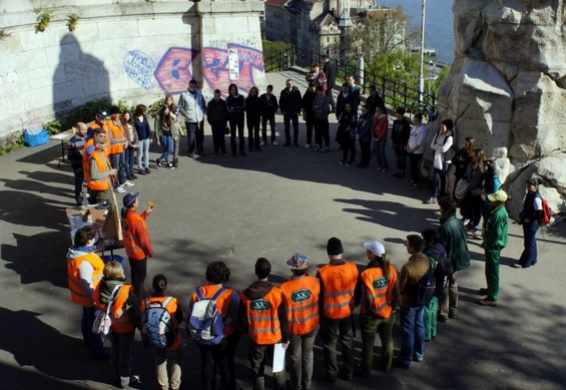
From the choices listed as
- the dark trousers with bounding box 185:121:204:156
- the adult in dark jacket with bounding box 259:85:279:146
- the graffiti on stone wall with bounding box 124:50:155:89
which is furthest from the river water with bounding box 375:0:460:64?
the dark trousers with bounding box 185:121:204:156

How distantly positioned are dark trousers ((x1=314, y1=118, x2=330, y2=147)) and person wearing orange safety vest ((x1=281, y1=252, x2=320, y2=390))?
8.84 metres

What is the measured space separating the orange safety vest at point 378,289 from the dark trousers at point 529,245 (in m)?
3.70

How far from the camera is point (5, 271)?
1008 cm

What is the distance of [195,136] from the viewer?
15.6 meters

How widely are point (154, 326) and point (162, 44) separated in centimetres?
1387

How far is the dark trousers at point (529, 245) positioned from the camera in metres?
10.1

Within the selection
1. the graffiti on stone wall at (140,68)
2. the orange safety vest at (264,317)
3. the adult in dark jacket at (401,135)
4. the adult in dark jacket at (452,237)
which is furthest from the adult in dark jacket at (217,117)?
the orange safety vest at (264,317)

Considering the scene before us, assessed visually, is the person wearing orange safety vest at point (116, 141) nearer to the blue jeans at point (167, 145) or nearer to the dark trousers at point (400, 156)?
the blue jeans at point (167, 145)

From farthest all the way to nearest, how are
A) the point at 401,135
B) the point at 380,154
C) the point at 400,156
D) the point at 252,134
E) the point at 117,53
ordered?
→ 1. the point at 117,53
2. the point at 252,134
3. the point at 380,154
4. the point at 400,156
5. the point at 401,135

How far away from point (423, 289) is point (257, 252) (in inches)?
142

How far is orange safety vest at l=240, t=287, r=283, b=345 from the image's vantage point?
6.66 meters

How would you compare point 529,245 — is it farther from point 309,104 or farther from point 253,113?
point 253,113

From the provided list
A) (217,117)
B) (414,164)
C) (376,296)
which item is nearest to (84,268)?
(376,296)

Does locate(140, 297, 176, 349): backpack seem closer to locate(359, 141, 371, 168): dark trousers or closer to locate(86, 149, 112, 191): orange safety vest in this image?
locate(86, 149, 112, 191): orange safety vest
